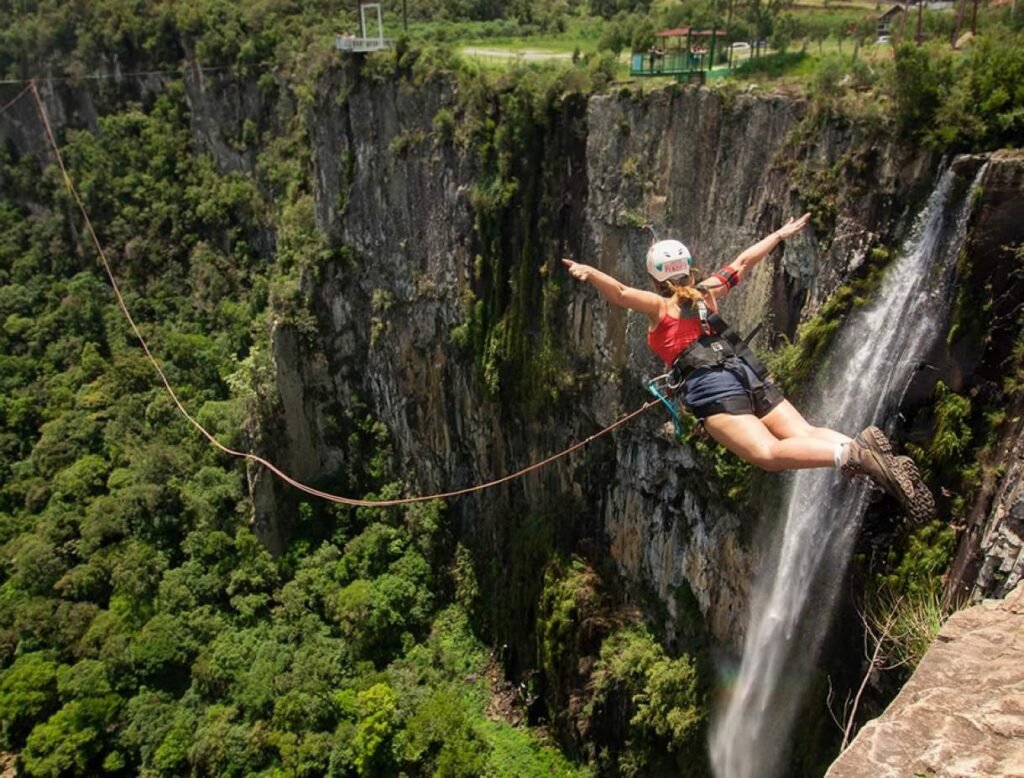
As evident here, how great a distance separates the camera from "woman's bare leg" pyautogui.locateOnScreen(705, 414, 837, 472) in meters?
6.46

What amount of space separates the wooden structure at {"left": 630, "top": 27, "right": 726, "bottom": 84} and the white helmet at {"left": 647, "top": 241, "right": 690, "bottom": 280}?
21.7 feet

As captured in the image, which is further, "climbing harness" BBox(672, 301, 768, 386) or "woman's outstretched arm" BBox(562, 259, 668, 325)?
"woman's outstretched arm" BBox(562, 259, 668, 325)

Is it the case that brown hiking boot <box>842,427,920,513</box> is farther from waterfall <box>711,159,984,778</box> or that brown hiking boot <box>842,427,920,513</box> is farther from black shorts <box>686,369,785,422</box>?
waterfall <box>711,159,984,778</box>

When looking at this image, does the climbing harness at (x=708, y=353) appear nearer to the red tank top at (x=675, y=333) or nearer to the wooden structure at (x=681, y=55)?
the red tank top at (x=675, y=333)

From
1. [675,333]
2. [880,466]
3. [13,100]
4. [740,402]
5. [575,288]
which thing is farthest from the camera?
[13,100]

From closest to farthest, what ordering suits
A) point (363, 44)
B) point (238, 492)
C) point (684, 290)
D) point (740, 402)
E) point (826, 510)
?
point (740, 402) < point (684, 290) < point (826, 510) < point (363, 44) < point (238, 492)

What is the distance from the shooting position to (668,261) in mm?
7590

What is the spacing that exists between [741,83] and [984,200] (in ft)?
14.3

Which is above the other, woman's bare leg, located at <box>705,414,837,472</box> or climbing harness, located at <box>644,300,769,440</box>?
climbing harness, located at <box>644,300,769,440</box>

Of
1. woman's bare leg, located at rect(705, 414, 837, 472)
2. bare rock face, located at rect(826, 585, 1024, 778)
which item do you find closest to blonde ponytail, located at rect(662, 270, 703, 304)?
woman's bare leg, located at rect(705, 414, 837, 472)

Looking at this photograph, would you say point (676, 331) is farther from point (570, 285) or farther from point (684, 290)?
point (570, 285)

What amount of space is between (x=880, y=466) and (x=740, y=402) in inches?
52.0

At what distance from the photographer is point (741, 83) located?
488 inches

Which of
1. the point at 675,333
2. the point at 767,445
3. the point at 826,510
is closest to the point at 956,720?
the point at 767,445
